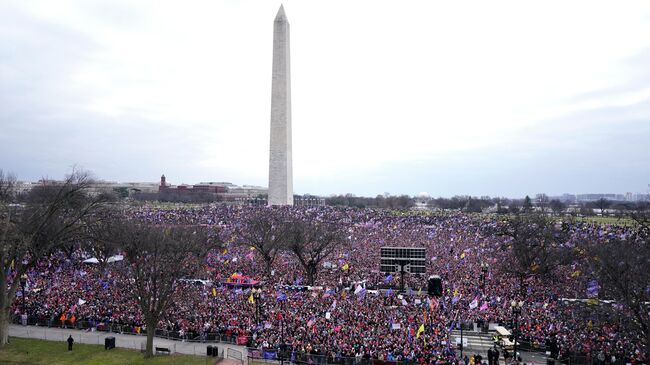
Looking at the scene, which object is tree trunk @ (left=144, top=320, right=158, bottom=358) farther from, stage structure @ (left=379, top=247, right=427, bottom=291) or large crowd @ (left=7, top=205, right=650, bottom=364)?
stage structure @ (left=379, top=247, right=427, bottom=291)

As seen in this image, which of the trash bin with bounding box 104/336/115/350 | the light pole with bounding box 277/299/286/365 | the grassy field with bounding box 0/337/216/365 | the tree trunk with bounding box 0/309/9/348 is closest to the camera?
the grassy field with bounding box 0/337/216/365

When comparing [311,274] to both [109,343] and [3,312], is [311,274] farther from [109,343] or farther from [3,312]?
[3,312]

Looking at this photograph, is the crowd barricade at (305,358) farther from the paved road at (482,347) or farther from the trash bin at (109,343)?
the trash bin at (109,343)

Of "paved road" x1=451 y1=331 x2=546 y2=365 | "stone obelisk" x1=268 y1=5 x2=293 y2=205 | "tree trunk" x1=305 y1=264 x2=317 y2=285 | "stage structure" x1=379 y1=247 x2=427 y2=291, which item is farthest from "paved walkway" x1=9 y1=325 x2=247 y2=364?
"stone obelisk" x1=268 y1=5 x2=293 y2=205

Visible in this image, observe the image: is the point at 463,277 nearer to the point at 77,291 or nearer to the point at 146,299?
the point at 146,299

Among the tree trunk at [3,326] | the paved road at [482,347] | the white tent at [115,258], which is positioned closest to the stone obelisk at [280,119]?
the white tent at [115,258]
